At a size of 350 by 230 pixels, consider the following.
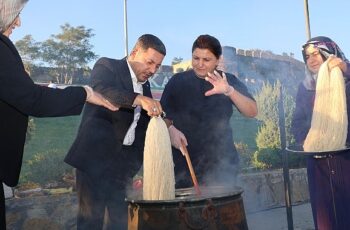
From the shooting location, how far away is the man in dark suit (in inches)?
136

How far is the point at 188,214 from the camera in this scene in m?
2.74

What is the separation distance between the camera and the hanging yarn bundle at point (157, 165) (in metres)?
3.09

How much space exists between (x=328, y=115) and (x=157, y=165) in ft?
6.27

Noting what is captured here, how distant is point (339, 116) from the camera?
3.90 m

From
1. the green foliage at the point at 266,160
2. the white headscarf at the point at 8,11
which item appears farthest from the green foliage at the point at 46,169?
the green foliage at the point at 266,160

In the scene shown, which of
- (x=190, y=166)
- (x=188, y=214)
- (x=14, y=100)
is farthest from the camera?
(x=190, y=166)

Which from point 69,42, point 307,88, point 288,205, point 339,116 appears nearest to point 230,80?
point 307,88

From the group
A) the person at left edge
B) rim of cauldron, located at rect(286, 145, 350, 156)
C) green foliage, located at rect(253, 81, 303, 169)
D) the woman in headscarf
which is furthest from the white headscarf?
green foliage, located at rect(253, 81, 303, 169)

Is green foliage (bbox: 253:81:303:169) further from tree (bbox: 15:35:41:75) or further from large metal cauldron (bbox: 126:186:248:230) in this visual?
tree (bbox: 15:35:41:75)

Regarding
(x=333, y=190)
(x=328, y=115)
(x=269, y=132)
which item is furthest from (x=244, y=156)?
(x=328, y=115)

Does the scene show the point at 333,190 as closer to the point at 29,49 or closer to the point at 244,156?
the point at 244,156

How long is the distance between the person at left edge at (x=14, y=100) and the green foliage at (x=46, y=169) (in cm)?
383

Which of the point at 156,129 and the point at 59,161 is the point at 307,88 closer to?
the point at 156,129

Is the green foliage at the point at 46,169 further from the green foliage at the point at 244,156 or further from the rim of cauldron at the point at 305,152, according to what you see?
the green foliage at the point at 244,156
